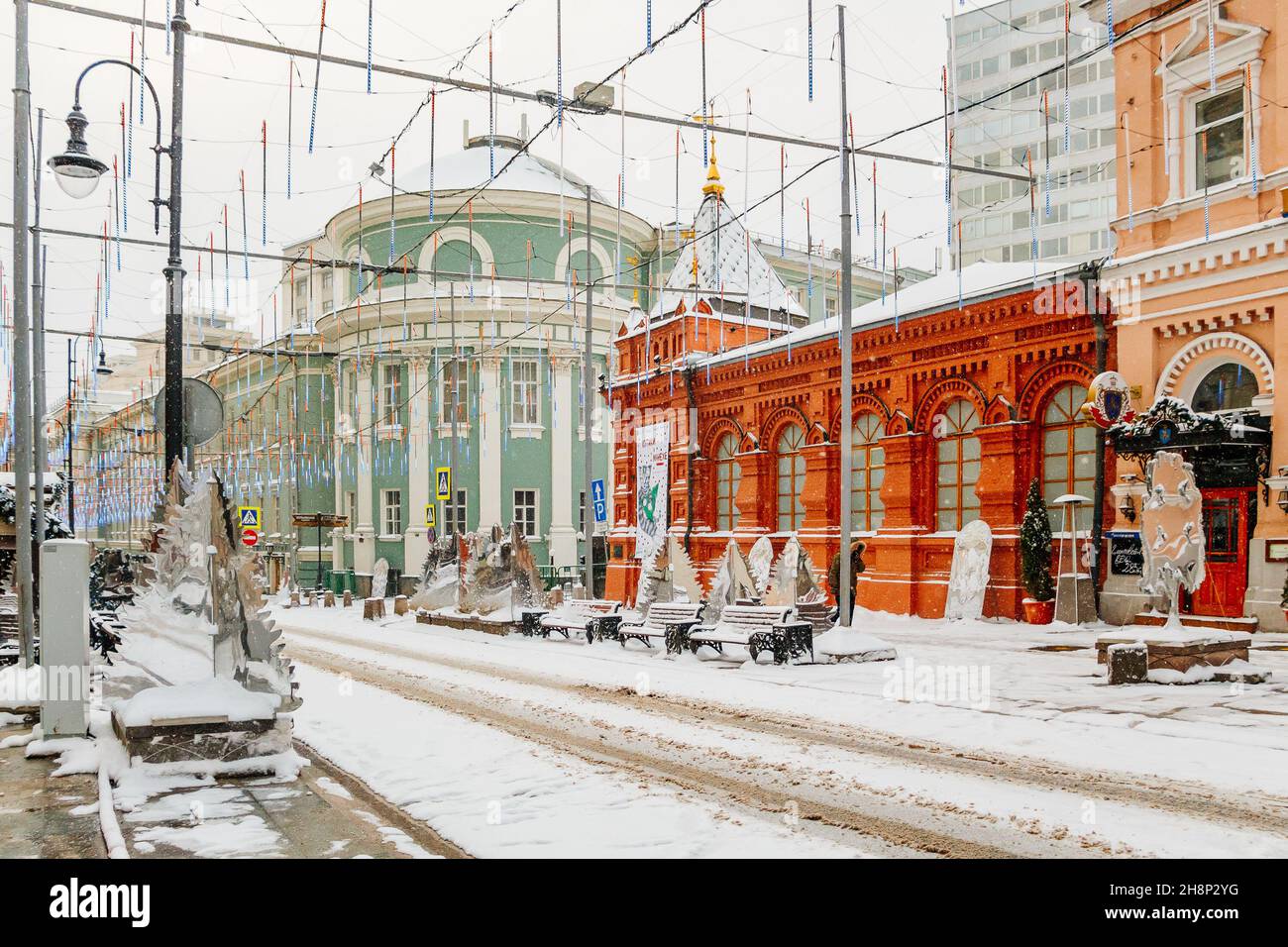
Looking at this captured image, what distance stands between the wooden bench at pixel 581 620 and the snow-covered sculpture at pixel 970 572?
6.83m

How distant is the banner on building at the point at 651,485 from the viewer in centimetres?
3145

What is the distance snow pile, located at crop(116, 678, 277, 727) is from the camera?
816 centimetres

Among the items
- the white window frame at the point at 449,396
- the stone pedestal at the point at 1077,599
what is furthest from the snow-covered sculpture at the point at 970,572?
the white window frame at the point at 449,396

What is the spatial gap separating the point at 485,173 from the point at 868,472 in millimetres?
25005

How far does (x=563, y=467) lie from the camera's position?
4344 cm

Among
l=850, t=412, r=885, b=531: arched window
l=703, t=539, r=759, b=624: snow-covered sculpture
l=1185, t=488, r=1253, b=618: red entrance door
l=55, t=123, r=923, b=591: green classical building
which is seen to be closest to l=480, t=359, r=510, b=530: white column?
l=55, t=123, r=923, b=591: green classical building

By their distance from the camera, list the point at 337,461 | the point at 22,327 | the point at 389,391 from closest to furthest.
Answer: the point at 22,327
the point at 389,391
the point at 337,461

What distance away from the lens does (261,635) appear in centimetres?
895

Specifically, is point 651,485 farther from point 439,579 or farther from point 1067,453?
point 1067,453

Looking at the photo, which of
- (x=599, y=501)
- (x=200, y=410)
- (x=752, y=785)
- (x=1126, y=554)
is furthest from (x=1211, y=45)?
(x=200, y=410)

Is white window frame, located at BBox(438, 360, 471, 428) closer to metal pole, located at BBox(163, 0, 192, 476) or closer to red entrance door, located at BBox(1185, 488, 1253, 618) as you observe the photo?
red entrance door, located at BBox(1185, 488, 1253, 618)
